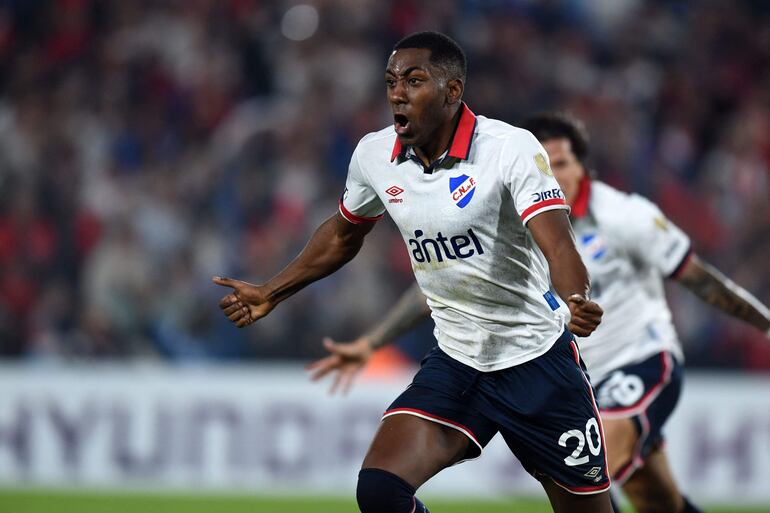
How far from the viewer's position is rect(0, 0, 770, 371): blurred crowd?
10711mm

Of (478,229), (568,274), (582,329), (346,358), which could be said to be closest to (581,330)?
(582,329)

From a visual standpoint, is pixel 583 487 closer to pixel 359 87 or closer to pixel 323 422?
pixel 323 422

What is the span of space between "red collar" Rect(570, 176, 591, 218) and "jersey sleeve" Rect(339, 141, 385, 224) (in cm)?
146

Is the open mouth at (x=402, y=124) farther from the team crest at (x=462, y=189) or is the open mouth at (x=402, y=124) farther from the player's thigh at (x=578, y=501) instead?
the player's thigh at (x=578, y=501)

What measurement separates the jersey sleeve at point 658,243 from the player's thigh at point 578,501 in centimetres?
172

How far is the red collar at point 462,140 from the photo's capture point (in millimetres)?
4441

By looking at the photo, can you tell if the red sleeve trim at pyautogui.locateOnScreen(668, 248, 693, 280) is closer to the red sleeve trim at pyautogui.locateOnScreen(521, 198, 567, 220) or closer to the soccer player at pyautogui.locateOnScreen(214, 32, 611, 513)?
the soccer player at pyautogui.locateOnScreen(214, 32, 611, 513)

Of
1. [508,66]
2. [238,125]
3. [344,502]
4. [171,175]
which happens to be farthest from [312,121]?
[344,502]

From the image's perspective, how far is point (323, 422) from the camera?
9.94 meters

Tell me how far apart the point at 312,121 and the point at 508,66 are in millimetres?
2316

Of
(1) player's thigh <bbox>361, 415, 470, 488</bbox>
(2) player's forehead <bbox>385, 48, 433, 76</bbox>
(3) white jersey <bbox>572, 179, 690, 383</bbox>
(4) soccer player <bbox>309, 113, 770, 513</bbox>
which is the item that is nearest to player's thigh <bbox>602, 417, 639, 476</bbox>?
(4) soccer player <bbox>309, 113, 770, 513</bbox>

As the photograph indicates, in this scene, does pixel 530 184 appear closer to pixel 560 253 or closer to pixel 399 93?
pixel 560 253

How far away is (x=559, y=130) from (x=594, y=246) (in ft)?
2.08

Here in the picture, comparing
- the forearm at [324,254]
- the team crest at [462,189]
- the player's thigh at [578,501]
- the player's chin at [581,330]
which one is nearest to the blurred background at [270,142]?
the forearm at [324,254]
